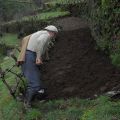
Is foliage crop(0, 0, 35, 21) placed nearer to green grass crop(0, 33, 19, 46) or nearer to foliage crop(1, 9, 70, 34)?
foliage crop(1, 9, 70, 34)

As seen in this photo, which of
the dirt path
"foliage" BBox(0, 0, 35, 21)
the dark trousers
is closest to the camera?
the dark trousers

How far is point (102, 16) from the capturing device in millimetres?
14117

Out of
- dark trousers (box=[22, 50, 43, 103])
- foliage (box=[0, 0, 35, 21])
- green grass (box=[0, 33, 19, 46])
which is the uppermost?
dark trousers (box=[22, 50, 43, 103])

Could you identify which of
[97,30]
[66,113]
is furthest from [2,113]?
[97,30]

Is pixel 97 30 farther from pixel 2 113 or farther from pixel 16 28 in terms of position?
pixel 16 28

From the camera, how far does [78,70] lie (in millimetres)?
12867

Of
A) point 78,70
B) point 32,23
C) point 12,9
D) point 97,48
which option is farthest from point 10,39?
point 78,70

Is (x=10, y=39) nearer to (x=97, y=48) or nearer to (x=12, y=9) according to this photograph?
(x=12, y=9)

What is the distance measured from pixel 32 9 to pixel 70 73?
52.6ft

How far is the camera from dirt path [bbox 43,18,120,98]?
1114 cm

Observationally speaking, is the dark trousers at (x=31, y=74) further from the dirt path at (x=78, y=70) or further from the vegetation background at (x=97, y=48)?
the dirt path at (x=78, y=70)

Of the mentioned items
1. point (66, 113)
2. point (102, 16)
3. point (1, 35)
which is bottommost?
point (1, 35)

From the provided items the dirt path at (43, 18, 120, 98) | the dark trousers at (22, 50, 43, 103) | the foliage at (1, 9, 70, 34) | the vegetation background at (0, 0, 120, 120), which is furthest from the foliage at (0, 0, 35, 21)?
the dark trousers at (22, 50, 43, 103)

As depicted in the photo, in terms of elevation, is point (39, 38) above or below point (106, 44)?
above
